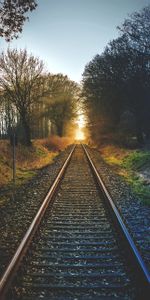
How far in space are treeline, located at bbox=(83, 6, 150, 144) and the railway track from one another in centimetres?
2575

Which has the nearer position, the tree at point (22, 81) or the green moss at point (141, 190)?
the green moss at point (141, 190)

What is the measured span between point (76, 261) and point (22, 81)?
93.4ft

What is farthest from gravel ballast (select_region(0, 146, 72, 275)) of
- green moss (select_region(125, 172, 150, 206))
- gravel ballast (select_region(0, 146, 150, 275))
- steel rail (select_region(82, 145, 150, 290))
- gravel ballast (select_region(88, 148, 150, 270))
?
green moss (select_region(125, 172, 150, 206))

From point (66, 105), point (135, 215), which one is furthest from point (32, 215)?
point (66, 105)

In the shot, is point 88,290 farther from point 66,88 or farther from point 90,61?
point 66,88

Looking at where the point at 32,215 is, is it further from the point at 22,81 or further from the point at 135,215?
the point at 22,81

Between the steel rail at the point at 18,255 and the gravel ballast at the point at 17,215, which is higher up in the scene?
the steel rail at the point at 18,255

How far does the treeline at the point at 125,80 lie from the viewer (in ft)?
104

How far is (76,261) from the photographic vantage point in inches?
218

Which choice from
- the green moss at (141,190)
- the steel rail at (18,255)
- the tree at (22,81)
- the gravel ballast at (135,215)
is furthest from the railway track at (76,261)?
the tree at (22,81)

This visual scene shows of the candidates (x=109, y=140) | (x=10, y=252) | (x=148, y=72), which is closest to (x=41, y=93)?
(x=148, y=72)

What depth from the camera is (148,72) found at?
108ft

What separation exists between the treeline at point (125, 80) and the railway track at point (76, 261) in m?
25.8

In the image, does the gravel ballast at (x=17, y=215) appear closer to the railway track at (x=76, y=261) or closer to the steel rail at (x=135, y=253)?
the railway track at (x=76, y=261)
